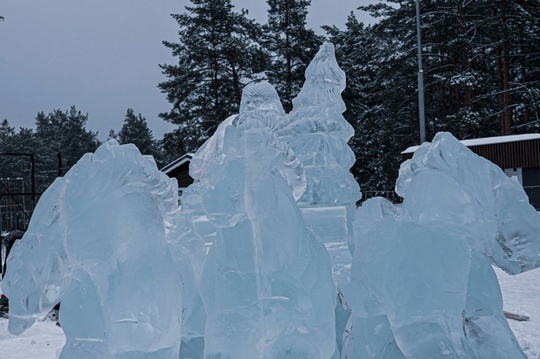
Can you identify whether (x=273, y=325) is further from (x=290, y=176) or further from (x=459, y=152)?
(x=459, y=152)

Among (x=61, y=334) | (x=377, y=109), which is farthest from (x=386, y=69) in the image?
(x=61, y=334)

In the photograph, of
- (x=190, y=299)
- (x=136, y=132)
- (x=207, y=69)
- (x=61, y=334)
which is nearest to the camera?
(x=190, y=299)

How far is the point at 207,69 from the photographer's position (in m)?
23.8

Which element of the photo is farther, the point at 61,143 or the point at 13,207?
the point at 61,143

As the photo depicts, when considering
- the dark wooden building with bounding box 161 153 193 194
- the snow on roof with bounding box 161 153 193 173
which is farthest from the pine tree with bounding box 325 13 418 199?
the snow on roof with bounding box 161 153 193 173

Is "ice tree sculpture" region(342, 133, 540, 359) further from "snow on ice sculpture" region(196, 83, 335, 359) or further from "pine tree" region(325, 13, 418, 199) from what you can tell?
"pine tree" region(325, 13, 418, 199)

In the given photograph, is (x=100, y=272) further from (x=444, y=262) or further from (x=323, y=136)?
(x=323, y=136)

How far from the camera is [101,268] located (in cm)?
300

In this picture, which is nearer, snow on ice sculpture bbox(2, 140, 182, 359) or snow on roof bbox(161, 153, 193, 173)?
snow on ice sculpture bbox(2, 140, 182, 359)

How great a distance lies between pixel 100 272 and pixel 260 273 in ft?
2.84

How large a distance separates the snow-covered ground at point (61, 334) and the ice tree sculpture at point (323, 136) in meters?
2.71

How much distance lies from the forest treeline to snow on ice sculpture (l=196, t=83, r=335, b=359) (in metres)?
19.0

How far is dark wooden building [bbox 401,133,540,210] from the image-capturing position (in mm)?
17109

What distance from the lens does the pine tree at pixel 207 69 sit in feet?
77.2
